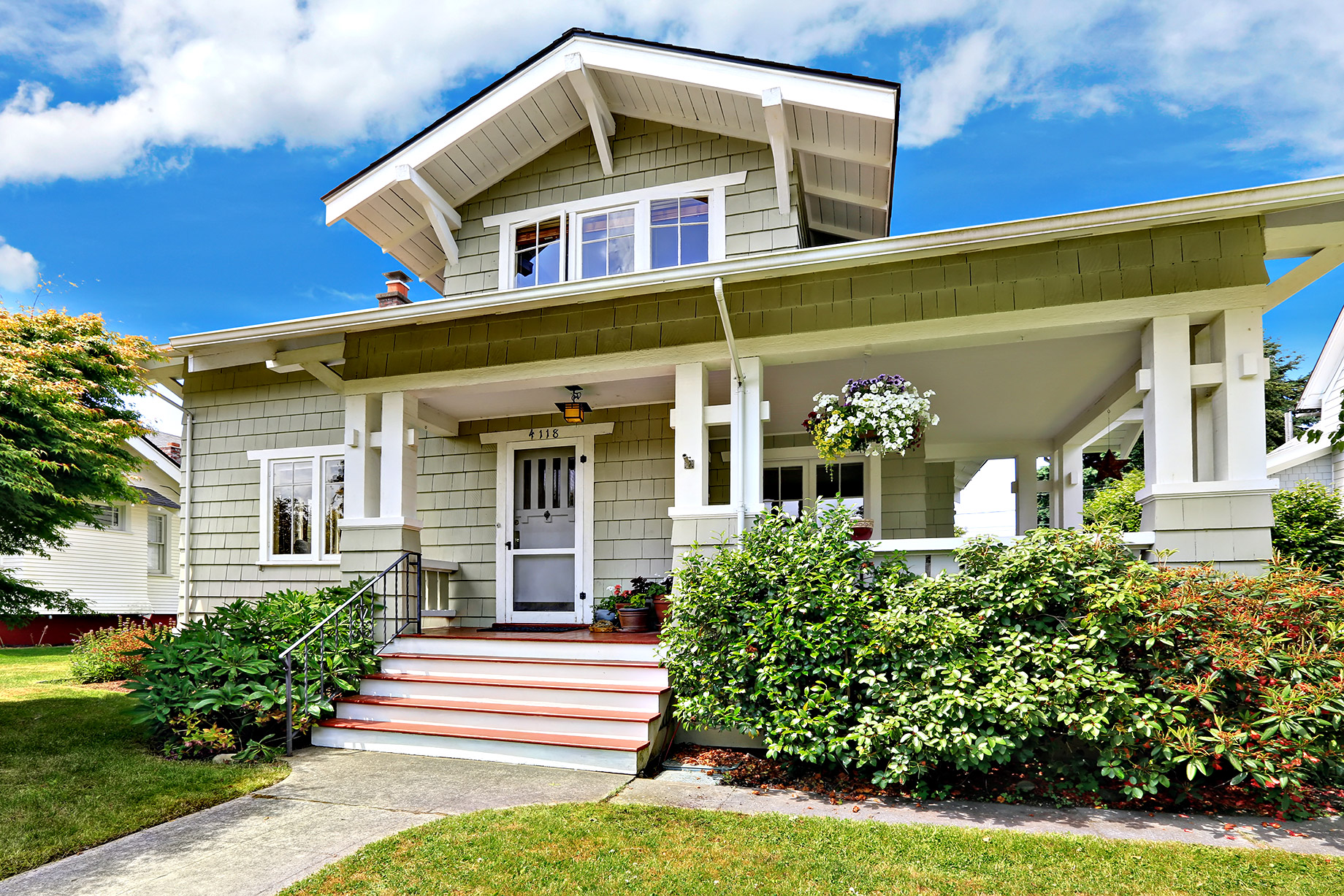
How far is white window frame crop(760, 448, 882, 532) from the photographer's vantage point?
28.9 feet

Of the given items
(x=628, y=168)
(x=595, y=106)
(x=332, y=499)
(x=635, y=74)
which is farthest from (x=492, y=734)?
(x=635, y=74)

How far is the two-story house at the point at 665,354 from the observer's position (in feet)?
17.1

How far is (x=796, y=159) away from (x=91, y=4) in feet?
38.7

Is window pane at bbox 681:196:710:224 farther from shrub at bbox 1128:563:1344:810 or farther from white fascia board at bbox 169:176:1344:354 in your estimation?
shrub at bbox 1128:563:1344:810

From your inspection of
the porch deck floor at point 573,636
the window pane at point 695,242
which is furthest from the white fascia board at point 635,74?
the porch deck floor at point 573,636

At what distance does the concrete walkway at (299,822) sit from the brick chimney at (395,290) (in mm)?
5567

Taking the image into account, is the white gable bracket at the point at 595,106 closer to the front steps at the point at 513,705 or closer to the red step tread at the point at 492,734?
the front steps at the point at 513,705

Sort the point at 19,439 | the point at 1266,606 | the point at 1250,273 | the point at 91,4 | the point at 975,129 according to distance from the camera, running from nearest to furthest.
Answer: the point at 1266,606 → the point at 1250,273 → the point at 19,439 → the point at 91,4 → the point at 975,129

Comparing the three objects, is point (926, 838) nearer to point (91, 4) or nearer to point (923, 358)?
point (923, 358)

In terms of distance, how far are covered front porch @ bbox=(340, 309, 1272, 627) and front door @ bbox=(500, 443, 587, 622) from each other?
2 centimetres

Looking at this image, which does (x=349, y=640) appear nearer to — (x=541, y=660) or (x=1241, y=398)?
(x=541, y=660)

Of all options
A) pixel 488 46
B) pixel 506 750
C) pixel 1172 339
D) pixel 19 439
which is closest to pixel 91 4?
pixel 488 46

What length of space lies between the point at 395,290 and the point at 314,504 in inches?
106

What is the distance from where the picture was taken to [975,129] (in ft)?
104
